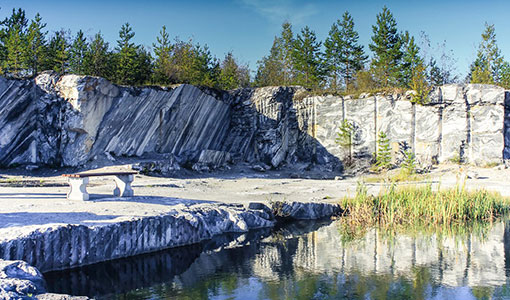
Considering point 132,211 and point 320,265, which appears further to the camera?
point 132,211

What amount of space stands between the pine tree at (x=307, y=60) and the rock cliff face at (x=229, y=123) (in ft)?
19.4

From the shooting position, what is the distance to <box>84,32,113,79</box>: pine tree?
22.3m

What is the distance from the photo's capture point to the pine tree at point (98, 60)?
73.2 ft

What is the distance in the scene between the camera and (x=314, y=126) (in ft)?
75.8

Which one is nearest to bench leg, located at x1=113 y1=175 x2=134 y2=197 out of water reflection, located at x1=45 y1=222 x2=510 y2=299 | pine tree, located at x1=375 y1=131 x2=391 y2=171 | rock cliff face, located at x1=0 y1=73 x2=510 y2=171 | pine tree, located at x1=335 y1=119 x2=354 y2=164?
water reflection, located at x1=45 y1=222 x2=510 y2=299

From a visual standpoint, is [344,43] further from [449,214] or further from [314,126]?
[449,214]

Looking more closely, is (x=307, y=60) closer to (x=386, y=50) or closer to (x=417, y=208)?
(x=386, y=50)

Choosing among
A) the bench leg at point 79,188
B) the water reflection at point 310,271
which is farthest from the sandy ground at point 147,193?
the water reflection at point 310,271

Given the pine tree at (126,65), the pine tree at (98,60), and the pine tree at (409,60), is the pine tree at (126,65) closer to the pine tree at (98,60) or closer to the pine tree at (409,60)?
the pine tree at (98,60)

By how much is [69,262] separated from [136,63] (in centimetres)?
1786

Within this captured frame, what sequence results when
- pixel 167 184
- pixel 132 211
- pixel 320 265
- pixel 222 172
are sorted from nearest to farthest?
Answer: pixel 320 265
pixel 132 211
pixel 167 184
pixel 222 172

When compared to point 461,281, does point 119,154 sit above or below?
above

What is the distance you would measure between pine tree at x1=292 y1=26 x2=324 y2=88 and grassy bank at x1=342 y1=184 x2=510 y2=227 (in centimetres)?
1898

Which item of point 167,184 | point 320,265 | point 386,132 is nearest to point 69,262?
point 320,265
